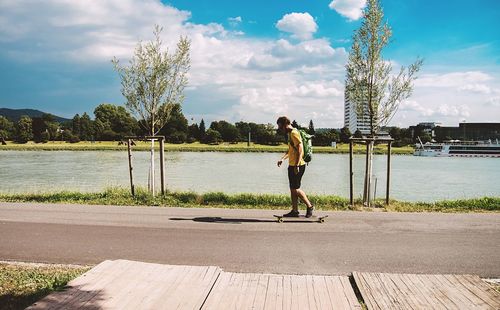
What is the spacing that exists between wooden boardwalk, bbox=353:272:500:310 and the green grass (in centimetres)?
356

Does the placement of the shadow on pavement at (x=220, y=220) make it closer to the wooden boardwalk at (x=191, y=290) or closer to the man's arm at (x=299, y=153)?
the man's arm at (x=299, y=153)

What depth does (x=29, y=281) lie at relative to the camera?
4.98 m

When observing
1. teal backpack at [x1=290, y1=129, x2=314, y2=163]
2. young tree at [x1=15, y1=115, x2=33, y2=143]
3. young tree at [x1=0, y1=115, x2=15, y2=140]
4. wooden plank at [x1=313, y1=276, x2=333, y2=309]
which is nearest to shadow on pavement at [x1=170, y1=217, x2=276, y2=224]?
teal backpack at [x1=290, y1=129, x2=314, y2=163]

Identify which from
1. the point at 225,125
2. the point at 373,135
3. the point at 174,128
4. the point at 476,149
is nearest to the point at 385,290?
the point at 373,135

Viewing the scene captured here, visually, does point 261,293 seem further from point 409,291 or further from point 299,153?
point 299,153

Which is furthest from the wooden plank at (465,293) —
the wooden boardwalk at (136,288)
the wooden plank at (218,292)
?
the wooden boardwalk at (136,288)

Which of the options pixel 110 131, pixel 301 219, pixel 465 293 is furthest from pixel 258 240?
pixel 110 131

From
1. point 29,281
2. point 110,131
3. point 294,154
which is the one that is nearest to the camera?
point 29,281

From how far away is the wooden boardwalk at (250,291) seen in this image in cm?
426

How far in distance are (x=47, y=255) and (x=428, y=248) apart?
20.1 feet

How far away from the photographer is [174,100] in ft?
44.1

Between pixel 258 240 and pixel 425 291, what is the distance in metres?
3.10

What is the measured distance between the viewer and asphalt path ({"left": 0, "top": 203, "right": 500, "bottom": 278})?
19.5ft

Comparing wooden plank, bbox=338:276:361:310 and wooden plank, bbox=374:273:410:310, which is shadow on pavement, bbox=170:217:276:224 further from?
wooden plank, bbox=374:273:410:310
